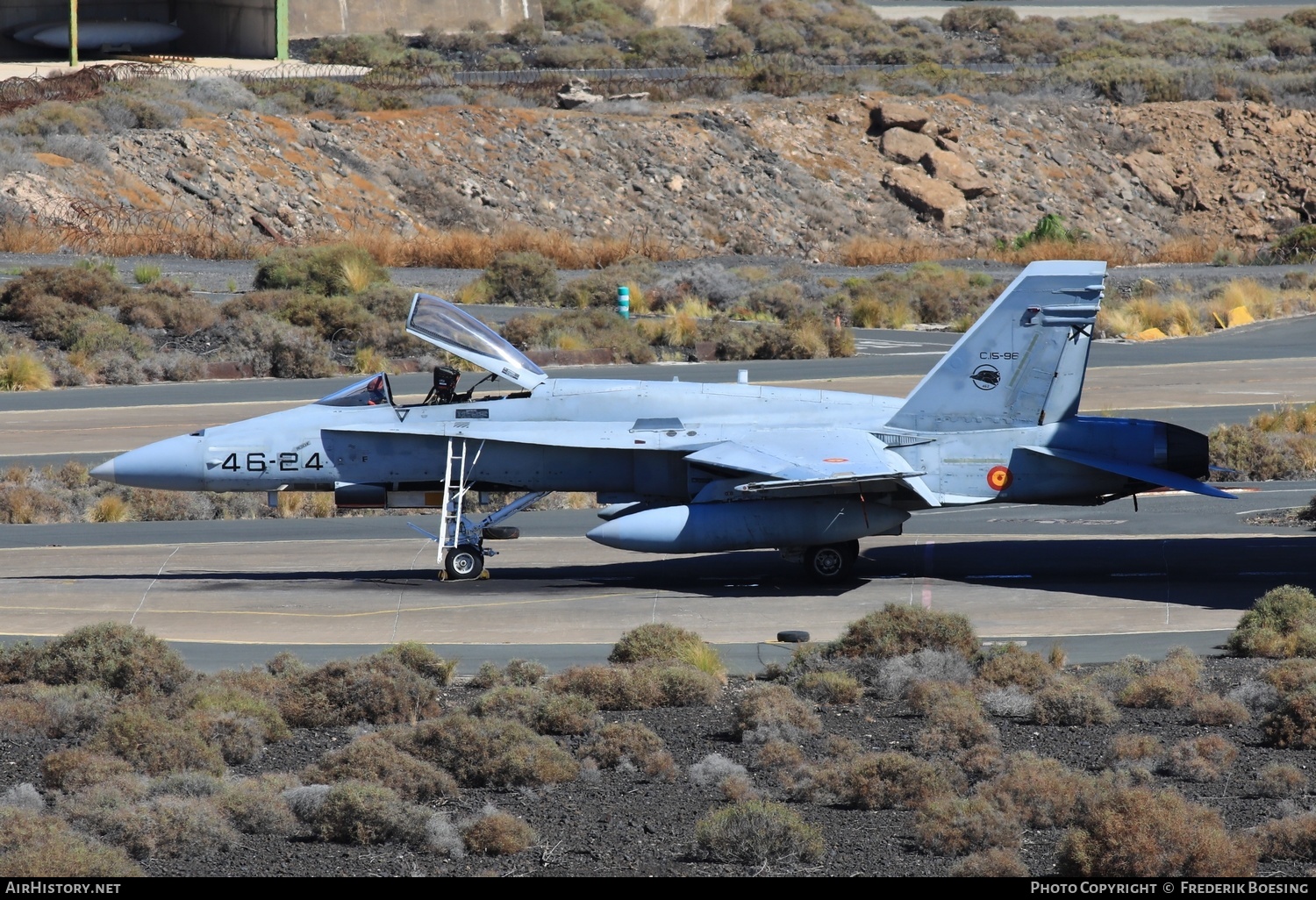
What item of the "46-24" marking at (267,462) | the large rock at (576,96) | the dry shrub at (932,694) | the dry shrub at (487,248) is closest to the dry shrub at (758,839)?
the dry shrub at (932,694)

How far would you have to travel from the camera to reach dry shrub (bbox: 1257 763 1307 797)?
11.2m

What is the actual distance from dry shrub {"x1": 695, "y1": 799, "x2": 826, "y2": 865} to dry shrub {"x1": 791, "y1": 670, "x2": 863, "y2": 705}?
166 inches

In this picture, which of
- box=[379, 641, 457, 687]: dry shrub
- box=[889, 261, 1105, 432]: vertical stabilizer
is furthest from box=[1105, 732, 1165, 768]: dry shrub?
box=[889, 261, 1105, 432]: vertical stabilizer

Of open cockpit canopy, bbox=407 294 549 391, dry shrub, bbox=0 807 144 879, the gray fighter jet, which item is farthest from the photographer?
the gray fighter jet

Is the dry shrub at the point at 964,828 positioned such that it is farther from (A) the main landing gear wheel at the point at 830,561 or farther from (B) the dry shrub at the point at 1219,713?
(A) the main landing gear wheel at the point at 830,561

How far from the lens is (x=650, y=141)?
69938 millimetres

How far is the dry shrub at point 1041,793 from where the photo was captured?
10.5 metres

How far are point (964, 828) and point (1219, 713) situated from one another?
4176 mm

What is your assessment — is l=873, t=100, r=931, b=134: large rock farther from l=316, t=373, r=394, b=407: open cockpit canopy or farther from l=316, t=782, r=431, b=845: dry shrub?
l=316, t=782, r=431, b=845: dry shrub

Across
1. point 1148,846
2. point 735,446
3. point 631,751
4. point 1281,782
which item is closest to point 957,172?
point 735,446

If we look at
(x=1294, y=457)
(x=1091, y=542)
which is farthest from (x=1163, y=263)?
(x=1091, y=542)

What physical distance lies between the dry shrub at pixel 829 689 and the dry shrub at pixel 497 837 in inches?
180

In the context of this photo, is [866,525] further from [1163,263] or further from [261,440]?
[1163,263]
